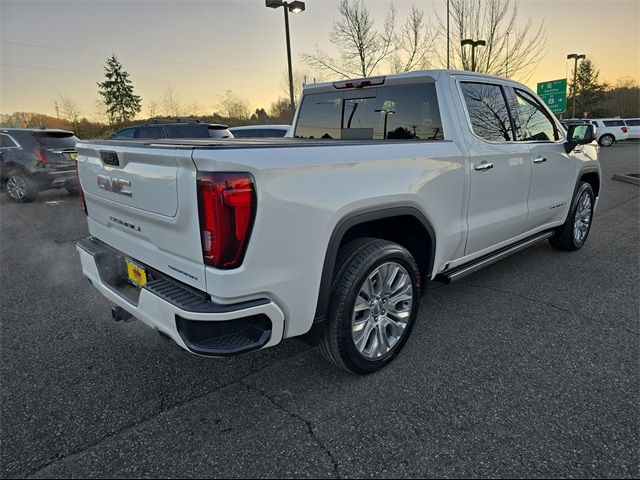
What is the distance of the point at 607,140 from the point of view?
2947cm

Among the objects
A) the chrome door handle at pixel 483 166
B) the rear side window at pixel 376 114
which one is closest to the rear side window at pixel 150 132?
the rear side window at pixel 376 114

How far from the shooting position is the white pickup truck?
199 cm

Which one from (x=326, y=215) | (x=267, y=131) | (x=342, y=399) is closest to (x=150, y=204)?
(x=326, y=215)

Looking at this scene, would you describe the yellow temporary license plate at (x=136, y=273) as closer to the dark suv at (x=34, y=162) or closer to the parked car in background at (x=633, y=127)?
the dark suv at (x=34, y=162)

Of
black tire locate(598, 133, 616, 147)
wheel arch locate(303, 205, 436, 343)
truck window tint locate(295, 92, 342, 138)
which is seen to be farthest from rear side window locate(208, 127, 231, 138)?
black tire locate(598, 133, 616, 147)

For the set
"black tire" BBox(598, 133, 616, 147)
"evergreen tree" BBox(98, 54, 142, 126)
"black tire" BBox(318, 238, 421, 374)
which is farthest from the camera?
"evergreen tree" BBox(98, 54, 142, 126)

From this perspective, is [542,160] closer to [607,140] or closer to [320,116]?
[320,116]

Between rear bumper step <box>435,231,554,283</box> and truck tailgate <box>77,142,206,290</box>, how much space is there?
2007 millimetres

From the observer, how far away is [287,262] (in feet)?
7.03

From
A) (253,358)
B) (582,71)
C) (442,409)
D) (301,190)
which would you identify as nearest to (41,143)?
(253,358)

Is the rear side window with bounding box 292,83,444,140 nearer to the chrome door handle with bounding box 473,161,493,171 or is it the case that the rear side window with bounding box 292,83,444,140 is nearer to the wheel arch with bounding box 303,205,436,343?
the chrome door handle with bounding box 473,161,493,171

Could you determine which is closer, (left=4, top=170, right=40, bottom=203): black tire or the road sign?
(left=4, top=170, right=40, bottom=203): black tire

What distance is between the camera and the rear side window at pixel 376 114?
10.9 feet

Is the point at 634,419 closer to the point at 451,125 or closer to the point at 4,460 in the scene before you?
the point at 451,125
